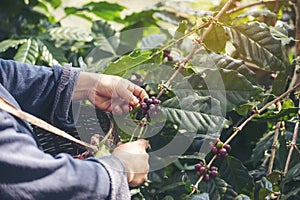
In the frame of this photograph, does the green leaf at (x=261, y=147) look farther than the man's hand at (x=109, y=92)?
Yes

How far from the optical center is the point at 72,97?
3.33 ft

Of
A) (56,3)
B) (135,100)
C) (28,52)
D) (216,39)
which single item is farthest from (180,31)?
(56,3)

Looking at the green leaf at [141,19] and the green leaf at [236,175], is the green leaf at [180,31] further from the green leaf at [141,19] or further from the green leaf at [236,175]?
the green leaf at [141,19]

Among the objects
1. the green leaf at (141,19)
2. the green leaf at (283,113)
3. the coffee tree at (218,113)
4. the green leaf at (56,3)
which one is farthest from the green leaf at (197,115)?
the green leaf at (56,3)

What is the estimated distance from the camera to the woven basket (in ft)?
3.21

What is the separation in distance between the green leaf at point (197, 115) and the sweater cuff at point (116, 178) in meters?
0.18

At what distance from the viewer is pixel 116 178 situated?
814 millimetres

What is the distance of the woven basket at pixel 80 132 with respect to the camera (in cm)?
98

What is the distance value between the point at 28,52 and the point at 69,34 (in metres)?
0.17

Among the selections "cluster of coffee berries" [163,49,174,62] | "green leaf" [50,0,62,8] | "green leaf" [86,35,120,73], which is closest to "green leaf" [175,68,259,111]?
"cluster of coffee berries" [163,49,174,62]

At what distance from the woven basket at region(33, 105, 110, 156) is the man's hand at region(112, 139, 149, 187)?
103 mm

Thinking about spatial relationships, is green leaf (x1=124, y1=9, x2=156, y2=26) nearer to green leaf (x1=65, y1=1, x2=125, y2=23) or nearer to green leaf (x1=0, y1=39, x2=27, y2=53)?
green leaf (x1=65, y1=1, x2=125, y2=23)

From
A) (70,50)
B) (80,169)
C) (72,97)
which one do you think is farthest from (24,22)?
(80,169)

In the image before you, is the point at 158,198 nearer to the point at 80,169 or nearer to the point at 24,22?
the point at 80,169
